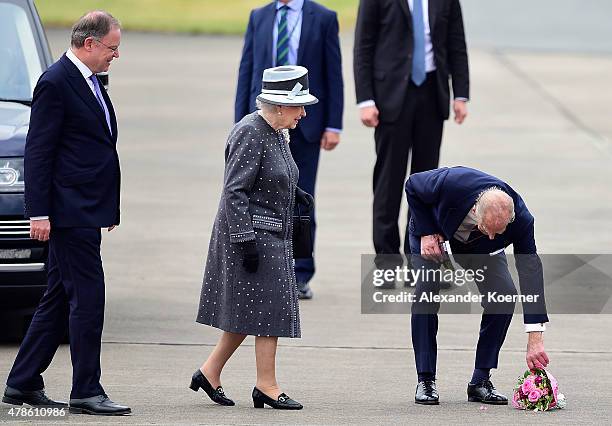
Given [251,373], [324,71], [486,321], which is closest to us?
[486,321]

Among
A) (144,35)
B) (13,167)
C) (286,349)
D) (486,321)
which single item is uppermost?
(13,167)

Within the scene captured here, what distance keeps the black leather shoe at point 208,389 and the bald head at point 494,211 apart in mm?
1463

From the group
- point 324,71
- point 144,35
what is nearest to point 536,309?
point 324,71

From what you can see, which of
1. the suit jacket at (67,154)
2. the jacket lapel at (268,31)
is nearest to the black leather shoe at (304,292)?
the jacket lapel at (268,31)

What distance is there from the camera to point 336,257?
11492 mm

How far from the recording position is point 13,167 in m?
8.06

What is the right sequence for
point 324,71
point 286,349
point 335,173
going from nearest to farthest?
point 286,349 → point 324,71 → point 335,173

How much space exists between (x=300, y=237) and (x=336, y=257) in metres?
4.21

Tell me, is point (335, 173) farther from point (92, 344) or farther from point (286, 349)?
point (92, 344)

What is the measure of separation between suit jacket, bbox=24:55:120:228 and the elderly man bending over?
60.7 inches

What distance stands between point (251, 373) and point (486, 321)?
4.44ft

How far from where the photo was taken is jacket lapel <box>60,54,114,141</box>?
22.0 feet

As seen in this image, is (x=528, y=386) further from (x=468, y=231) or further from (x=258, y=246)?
(x=258, y=246)

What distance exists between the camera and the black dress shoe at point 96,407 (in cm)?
680
